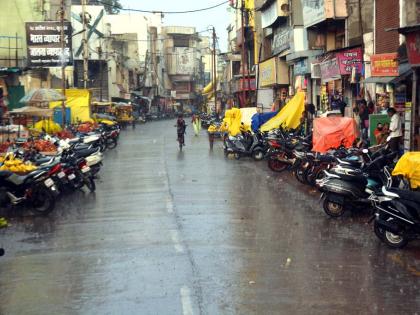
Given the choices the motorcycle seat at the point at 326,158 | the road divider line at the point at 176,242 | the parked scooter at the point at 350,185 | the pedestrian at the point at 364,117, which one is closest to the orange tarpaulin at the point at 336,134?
the motorcycle seat at the point at 326,158

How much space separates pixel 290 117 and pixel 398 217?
18160mm

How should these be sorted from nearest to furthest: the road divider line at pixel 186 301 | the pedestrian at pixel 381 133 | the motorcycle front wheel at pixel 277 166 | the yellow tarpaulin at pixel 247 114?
the road divider line at pixel 186 301 → the pedestrian at pixel 381 133 → the motorcycle front wheel at pixel 277 166 → the yellow tarpaulin at pixel 247 114

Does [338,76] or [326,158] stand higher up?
[338,76]

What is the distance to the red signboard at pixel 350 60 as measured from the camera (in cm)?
2528

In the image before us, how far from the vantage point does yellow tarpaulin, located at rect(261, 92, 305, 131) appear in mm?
27528

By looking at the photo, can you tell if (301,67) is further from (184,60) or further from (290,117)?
(184,60)

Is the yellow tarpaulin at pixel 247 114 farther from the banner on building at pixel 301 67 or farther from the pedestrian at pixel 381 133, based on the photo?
the pedestrian at pixel 381 133

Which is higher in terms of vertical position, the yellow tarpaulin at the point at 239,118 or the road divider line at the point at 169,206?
the yellow tarpaulin at the point at 239,118

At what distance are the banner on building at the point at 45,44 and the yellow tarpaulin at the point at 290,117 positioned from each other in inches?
700

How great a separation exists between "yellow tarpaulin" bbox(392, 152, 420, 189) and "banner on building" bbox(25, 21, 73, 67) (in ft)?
108

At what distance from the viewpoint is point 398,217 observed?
399 inches

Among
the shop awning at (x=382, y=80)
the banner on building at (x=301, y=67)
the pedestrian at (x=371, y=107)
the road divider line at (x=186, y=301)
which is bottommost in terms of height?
the road divider line at (x=186, y=301)

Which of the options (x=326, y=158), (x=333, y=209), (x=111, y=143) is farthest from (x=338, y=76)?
(x=333, y=209)

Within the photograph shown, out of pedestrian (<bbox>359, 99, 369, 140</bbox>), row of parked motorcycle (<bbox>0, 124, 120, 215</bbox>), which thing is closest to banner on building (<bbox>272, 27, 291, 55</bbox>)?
pedestrian (<bbox>359, 99, 369, 140</bbox>)
